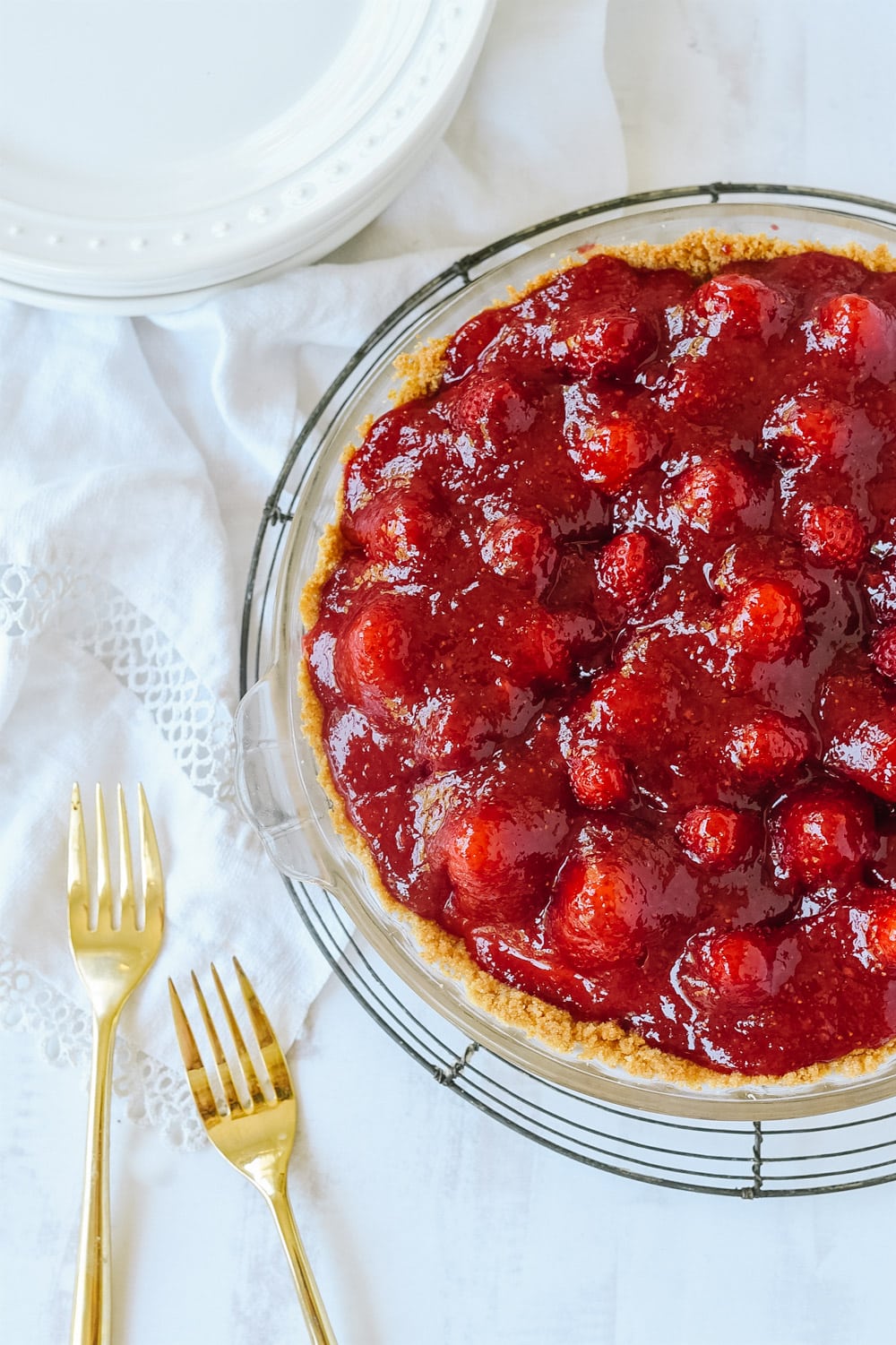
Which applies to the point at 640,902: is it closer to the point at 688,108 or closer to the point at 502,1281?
the point at 502,1281

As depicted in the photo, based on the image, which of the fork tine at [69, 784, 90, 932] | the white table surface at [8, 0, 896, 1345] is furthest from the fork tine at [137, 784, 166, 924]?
the white table surface at [8, 0, 896, 1345]

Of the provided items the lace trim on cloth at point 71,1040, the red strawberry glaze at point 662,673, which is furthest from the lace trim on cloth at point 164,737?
the red strawberry glaze at point 662,673

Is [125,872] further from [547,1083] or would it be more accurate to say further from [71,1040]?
[547,1083]

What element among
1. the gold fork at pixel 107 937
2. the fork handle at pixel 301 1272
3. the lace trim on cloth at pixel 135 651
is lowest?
the fork handle at pixel 301 1272

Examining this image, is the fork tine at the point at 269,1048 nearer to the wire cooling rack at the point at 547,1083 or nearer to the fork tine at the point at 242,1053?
the fork tine at the point at 242,1053

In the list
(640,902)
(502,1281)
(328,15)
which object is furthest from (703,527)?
(502,1281)

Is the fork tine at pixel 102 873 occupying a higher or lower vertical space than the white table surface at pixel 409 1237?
higher

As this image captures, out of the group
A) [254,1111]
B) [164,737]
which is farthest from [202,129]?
[254,1111]

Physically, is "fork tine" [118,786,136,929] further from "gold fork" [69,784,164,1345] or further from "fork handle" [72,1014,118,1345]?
"fork handle" [72,1014,118,1345]
